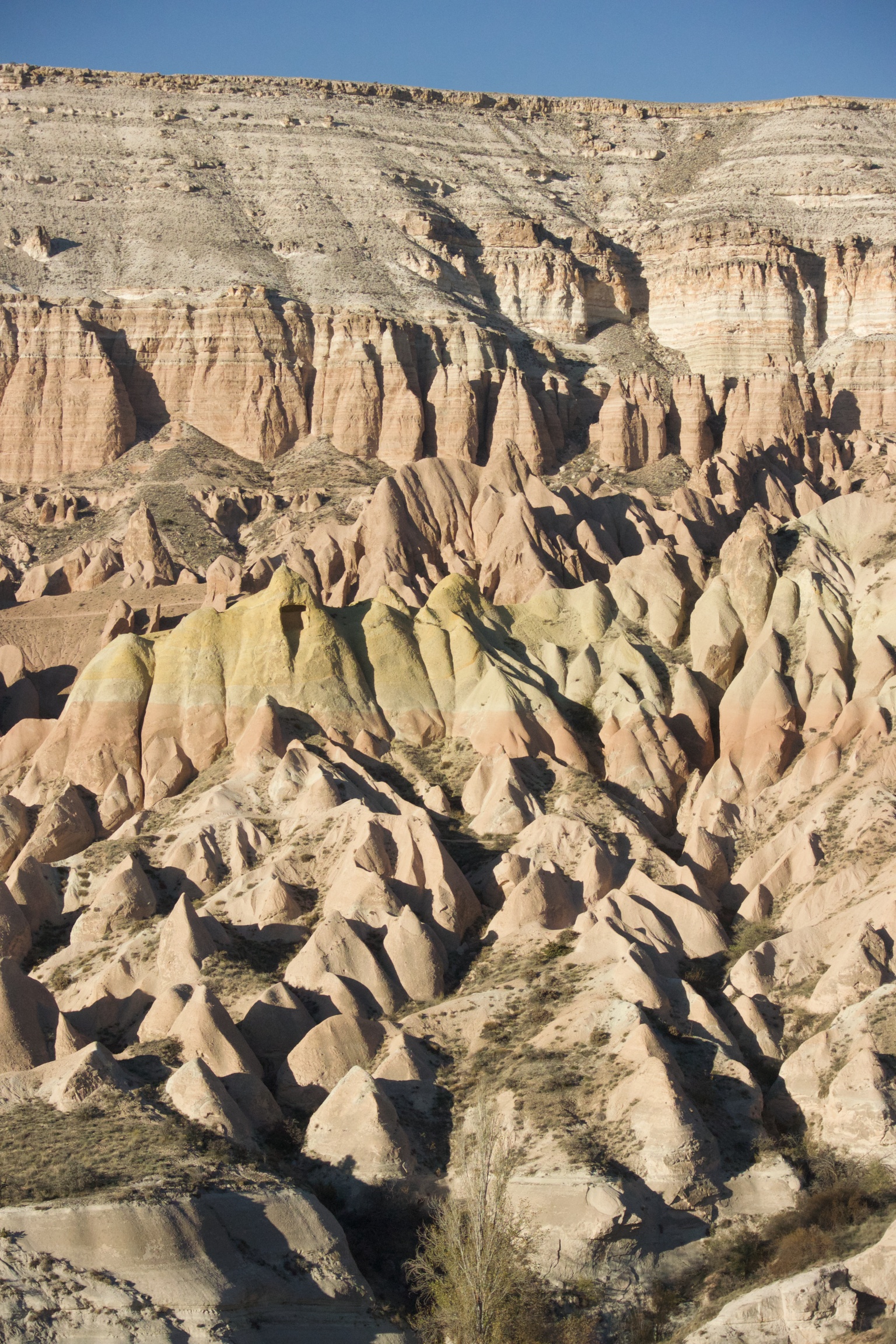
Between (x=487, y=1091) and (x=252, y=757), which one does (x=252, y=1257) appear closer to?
(x=487, y=1091)

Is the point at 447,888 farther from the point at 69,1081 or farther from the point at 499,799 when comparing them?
the point at 69,1081

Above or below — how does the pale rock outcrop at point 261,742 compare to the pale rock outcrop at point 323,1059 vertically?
above

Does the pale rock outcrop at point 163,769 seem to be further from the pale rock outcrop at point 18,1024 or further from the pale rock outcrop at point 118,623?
the pale rock outcrop at point 18,1024

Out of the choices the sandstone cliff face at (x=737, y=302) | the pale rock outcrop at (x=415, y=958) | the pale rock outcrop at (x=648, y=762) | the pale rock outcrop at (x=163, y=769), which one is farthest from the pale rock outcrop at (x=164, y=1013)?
the sandstone cliff face at (x=737, y=302)

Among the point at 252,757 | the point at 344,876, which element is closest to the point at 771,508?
the point at 252,757

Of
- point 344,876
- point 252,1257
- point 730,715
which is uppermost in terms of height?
point 730,715

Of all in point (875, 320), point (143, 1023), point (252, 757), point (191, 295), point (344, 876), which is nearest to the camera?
point (143, 1023)

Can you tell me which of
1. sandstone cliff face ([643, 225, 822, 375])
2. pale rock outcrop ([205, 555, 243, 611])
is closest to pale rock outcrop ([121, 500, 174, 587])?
pale rock outcrop ([205, 555, 243, 611])

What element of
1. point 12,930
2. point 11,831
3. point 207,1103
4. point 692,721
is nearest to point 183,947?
point 12,930
